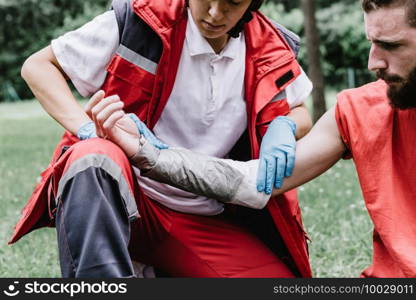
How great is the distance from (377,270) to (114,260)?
97 cm

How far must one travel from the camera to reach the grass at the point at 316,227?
153 inches

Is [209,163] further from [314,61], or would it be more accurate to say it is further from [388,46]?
[314,61]

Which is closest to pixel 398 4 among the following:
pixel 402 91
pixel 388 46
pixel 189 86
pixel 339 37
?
pixel 388 46

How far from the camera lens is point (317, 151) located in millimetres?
2822

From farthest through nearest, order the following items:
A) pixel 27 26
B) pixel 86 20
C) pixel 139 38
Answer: pixel 27 26
pixel 86 20
pixel 139 38

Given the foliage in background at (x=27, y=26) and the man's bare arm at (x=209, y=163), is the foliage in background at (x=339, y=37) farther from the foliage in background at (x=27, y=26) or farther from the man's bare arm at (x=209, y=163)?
the man's bare arm at (x=209, y=163)

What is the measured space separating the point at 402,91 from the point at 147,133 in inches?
36.8

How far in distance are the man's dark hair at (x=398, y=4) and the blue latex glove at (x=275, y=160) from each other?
595 millimetres

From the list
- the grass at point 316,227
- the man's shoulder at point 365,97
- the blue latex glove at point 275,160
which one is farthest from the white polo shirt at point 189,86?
the grass at point 316,227

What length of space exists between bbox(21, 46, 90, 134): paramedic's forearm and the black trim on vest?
323mm

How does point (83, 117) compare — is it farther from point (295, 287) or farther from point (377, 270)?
point (377, 270)

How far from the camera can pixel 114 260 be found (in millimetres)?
2281

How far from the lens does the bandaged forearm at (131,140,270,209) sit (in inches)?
103

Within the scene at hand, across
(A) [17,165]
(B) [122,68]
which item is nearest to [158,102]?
(B) [122,68]
